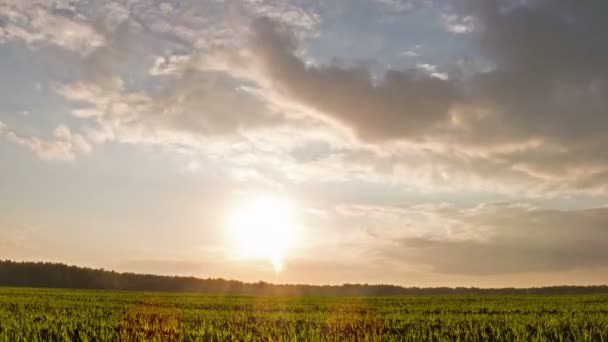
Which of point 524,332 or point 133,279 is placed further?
point 133,279

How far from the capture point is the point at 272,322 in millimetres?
20719

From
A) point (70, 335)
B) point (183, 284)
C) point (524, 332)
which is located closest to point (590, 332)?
point (524, 332)

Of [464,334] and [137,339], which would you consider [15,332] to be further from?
[464,334]

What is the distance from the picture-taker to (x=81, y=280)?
12394 centimetres

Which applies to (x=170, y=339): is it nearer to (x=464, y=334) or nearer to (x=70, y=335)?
(x=70, y=335)

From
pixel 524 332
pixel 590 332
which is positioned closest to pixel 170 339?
pixel 524 332

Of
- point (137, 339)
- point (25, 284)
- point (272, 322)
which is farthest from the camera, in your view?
point (25, 284)

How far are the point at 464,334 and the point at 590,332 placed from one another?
11.9ft

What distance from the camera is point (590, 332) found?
55.9 ft

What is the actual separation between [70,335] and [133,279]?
399ft

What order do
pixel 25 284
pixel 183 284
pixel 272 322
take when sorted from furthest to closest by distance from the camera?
pixel 183 284, pixel 25 284, pixel 272 322

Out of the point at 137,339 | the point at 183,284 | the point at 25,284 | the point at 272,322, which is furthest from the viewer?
the point at 183,284

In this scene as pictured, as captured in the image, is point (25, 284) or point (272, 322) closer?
point (272, 322)

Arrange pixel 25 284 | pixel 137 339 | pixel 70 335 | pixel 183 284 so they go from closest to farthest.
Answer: pixel 137 339 → pixel 70 335 → pixel 25 284 → pixel 183 284
